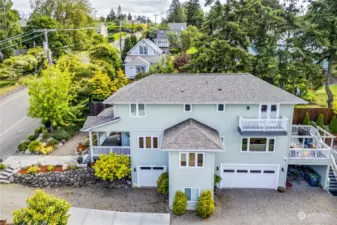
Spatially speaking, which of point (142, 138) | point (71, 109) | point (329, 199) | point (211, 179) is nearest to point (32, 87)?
point (71, 109)

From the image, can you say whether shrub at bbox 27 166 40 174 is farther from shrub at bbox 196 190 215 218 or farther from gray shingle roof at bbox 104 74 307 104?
shrub at bbox 196 190 215 218

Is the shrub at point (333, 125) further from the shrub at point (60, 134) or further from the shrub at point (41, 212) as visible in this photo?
the shrub at point (60, 134)

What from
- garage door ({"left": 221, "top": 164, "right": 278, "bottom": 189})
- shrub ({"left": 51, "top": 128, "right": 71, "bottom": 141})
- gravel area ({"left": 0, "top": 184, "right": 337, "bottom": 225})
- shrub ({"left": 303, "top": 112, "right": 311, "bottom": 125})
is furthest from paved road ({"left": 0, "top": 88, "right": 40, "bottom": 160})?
shrub ({"left": 303, "top": 112, "right": 311, "bottom": 125})

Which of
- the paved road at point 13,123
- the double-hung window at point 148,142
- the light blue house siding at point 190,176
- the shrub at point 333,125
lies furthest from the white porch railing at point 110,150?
the shrub at point 333,125

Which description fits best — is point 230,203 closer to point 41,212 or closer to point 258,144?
point 258,144

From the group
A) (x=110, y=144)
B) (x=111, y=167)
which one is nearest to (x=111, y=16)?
(x=110, y=144)
